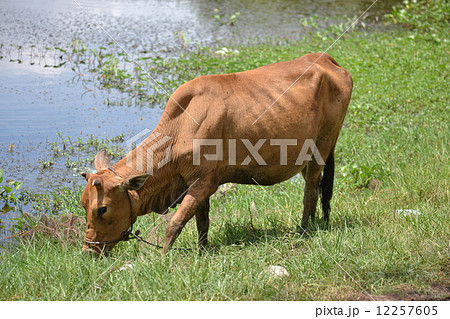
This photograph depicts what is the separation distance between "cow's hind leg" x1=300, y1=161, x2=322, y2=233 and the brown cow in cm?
8

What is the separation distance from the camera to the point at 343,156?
29.8 feet

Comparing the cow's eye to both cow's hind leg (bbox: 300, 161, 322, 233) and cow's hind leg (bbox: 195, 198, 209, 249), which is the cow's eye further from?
cow's hind leg (bbox: 300, 161, 322, 233)

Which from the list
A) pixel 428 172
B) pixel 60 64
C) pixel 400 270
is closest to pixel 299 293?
pixel 400 270

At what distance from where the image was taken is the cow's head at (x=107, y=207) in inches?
195

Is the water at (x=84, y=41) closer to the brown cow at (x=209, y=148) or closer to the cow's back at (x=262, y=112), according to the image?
the brown cow at (x=209, y=148)

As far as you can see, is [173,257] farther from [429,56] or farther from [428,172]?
[429,56]

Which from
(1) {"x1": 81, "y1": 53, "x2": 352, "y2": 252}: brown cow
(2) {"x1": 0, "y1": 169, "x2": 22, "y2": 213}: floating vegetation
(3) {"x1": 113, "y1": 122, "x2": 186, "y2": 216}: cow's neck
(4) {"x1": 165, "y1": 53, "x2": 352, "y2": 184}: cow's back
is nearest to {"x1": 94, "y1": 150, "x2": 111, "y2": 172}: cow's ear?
(1) {"x1": 81, "y1": 53, "x2": 352, "y2": 252}: brown cow

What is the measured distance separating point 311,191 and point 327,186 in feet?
0.93

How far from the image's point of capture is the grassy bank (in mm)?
4598

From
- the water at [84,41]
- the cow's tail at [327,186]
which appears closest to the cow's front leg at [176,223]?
the cow's tail at [327,186]

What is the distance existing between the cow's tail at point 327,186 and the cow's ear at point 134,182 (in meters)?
2.23

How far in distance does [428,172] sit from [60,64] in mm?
7514

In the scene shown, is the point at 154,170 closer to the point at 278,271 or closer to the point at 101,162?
the point at 101,162

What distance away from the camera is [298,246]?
562 cm
